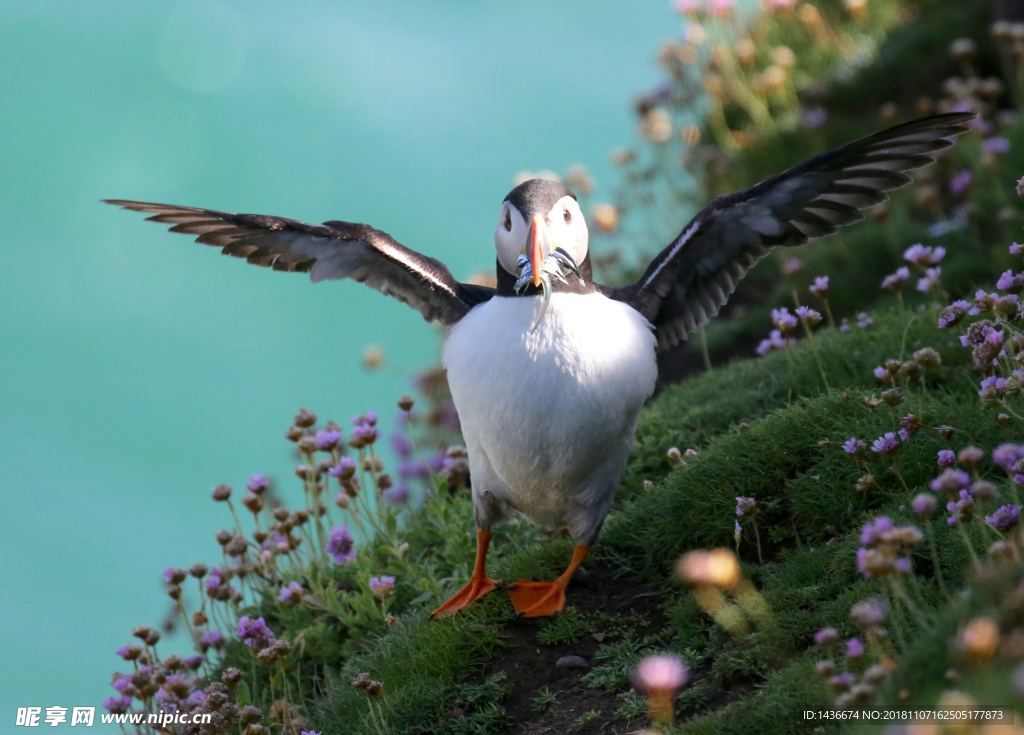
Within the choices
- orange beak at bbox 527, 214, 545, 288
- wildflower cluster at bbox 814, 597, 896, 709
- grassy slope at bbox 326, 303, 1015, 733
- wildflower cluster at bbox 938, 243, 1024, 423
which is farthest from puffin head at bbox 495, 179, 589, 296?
wildflower cluster at bbox 814, 597, 896, 709

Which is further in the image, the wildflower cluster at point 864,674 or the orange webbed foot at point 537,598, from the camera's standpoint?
the orange webbed foot at point 537,598

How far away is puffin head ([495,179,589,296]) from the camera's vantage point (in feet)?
15.8

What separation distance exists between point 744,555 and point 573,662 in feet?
2.77

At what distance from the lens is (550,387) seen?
4.84 m

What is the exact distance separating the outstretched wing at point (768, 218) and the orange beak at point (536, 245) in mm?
726

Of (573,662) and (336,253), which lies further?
(336,253)

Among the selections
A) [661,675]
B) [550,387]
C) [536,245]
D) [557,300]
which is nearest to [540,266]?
[536,245]

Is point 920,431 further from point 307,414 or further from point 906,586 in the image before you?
point 307,414

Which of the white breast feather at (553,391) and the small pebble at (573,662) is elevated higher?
the white breast feather at (553,391)

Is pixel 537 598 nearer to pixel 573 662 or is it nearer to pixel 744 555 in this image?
pixel 573 662

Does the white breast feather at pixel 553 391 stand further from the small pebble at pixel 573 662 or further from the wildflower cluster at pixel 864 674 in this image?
the wildflower cluster at pixel 864 674

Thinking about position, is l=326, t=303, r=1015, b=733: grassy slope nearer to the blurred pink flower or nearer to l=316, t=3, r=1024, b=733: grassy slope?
l=316, t=3, r=1024, b=733: grassy slope

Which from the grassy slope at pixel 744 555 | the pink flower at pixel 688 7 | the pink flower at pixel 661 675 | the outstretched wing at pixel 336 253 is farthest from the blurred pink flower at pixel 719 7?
the pink flower at pixel 661 675

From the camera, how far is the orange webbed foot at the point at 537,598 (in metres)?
5.18
